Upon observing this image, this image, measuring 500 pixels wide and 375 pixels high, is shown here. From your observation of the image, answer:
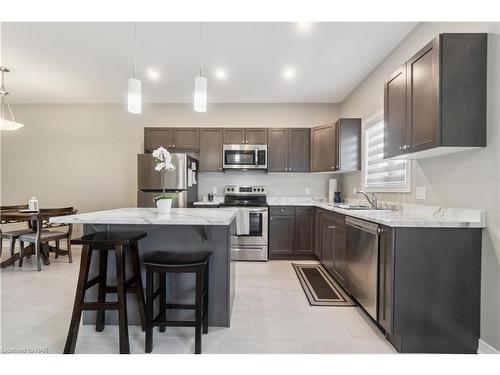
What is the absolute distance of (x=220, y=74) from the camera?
138 inches

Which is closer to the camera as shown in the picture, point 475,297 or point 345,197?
point 475,297

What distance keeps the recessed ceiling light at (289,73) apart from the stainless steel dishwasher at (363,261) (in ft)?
6.82

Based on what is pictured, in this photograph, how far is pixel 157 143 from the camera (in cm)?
442

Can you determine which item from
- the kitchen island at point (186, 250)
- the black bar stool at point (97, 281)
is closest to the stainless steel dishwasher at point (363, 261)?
the kitchen island at point (186, 250)

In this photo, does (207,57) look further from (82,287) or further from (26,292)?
(26,292)

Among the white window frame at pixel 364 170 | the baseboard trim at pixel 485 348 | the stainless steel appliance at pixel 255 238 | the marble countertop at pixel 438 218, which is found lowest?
the baseboard trim at pixel 485 348

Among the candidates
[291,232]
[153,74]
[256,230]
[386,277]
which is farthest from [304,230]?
[153,74]

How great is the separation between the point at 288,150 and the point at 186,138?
1833 mm

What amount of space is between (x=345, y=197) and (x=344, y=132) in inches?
46.8

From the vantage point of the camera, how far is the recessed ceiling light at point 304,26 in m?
2.38

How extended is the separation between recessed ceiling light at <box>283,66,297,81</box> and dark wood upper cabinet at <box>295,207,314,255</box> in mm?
2010

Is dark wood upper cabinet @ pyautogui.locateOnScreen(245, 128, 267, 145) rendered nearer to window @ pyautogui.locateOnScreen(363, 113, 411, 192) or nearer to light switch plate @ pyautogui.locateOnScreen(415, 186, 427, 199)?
window @ pyautogui.locateOnScreen(363, 113, 411, 192)

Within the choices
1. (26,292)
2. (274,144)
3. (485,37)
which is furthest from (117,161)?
(485,37)

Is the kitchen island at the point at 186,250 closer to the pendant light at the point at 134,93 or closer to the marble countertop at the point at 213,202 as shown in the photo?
the pendant light at the point at 134,93
